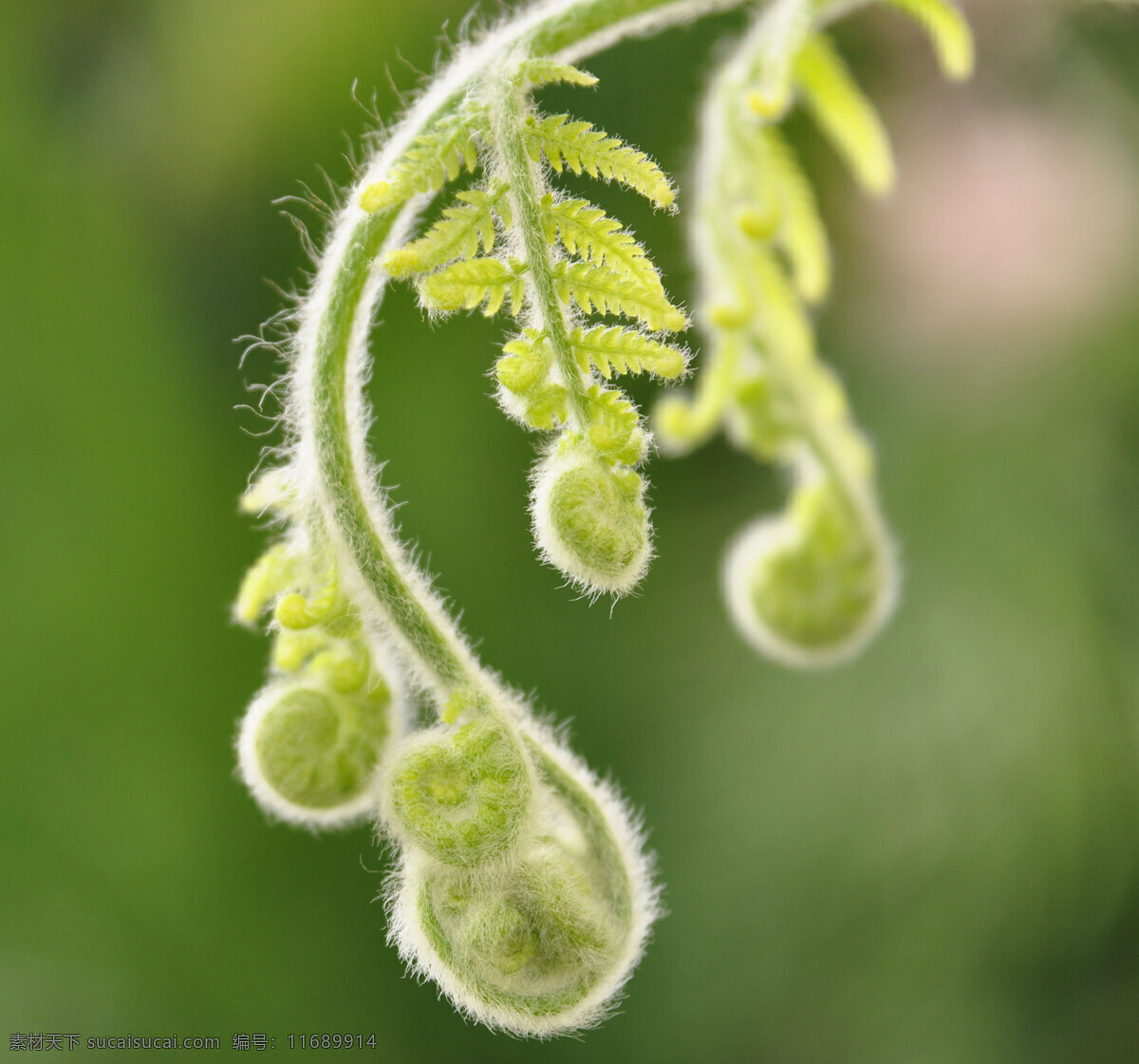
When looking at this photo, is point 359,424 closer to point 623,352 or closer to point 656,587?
point 623,352

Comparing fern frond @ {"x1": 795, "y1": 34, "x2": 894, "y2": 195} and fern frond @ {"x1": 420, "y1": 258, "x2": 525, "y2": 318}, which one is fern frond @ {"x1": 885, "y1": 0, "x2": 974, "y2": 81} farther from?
fern frond @ {"x1": 420, "y1": 258, "x2": 525, "y2": 318}

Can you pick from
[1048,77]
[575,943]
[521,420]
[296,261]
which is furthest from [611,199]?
[575,943]

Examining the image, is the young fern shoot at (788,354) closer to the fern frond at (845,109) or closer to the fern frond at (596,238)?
the fern frond at (845,109)

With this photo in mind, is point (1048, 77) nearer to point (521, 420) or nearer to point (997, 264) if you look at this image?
point (997, 264)

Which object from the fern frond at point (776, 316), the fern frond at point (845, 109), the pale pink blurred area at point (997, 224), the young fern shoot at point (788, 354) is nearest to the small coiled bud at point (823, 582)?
the young fern shoot at point (788, 354)

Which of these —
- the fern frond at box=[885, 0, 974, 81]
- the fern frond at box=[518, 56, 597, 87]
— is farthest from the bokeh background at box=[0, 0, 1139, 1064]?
the fern frond at box=[518, 56, 597, 87]

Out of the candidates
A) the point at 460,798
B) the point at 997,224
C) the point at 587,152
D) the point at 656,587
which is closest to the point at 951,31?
the point at 587,152
